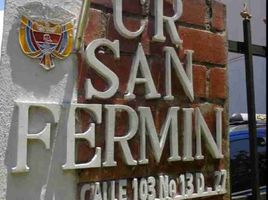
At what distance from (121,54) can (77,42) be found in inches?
8.9

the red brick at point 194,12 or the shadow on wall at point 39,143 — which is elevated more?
the red brick at point 194,12

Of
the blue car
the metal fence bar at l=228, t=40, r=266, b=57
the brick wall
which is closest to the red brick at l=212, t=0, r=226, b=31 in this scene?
the brick wall

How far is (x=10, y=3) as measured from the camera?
169 centimetres

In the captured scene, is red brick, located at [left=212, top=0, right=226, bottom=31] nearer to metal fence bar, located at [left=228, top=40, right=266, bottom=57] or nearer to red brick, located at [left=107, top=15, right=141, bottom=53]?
metal fence bar, located at [left=228, top=40, right=266, bottom=57]

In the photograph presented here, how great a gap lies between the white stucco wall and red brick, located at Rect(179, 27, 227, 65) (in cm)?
66

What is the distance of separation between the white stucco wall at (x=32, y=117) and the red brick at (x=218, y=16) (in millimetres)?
891

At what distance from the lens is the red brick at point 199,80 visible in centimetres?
223

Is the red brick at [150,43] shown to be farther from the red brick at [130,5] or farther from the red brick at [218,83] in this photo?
the red brick at [218,83]

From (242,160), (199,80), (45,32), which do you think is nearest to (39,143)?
(45,32)

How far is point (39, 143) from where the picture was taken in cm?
170

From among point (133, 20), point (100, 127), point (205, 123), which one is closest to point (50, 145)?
point (100, 127)

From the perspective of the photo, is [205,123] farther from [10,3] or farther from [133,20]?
[10,3]

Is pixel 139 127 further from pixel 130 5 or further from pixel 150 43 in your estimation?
pixel 130 5

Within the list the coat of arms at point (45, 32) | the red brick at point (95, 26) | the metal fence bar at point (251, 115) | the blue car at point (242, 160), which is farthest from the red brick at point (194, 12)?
the blue car at point (242, 160)
